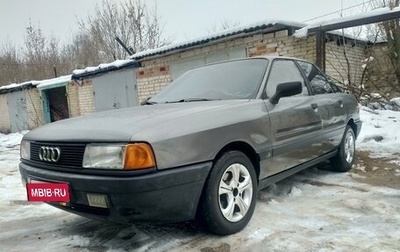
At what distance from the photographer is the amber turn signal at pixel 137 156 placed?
7.03ft

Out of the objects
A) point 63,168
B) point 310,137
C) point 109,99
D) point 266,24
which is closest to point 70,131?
point 63,168

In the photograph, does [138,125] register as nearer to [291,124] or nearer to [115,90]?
[291,124]

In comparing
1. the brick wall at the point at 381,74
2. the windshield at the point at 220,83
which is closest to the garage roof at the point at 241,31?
the brick wall at the point at 381,74

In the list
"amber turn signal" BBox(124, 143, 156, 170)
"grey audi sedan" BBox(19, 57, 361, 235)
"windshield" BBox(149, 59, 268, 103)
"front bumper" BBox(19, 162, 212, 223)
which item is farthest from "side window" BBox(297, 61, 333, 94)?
"amber turn signal" BBox(124, 143, 156, 170)

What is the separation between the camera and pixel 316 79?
4246mm

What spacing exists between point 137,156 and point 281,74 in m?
2.03

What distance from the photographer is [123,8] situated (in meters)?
22.1

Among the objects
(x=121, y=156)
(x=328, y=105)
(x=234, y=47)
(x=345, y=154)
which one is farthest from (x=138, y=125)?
(x=234, y=47)

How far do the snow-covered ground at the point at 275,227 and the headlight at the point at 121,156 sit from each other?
74 centimetres

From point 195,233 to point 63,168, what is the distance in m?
1.13

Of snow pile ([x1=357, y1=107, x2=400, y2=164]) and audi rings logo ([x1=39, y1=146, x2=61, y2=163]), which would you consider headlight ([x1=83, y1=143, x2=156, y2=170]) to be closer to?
audi rings logo ([x1=39, y1=146, x2=61, y2=163])

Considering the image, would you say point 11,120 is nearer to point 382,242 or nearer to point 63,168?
point 63,168

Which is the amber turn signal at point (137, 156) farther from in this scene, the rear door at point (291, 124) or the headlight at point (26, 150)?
the rear door at point (291, 124)

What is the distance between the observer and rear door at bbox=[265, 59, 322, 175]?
3135mm
